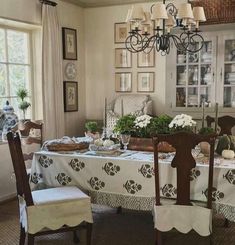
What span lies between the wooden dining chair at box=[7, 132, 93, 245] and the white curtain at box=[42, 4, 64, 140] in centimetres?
210

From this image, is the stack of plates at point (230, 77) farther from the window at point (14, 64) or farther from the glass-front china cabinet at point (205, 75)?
the window at point (14, 64)

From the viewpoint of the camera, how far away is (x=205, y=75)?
4891 mm

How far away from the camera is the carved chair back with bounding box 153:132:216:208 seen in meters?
2.27

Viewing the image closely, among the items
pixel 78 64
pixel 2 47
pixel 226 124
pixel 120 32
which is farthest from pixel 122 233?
pixel 120 32

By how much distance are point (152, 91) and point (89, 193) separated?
2.72 meters

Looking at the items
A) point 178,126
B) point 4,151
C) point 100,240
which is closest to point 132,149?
point 178,126

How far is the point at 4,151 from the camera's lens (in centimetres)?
399

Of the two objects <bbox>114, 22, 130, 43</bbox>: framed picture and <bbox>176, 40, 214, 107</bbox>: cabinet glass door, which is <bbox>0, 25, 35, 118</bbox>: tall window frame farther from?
<bbox>176, 40, 214, 107</bbox>: cabinet glass door

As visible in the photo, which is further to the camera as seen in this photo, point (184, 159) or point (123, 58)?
point (123, 58)

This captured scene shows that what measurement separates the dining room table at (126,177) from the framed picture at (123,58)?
2676 millimetres

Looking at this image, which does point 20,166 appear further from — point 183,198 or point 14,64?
point 14,64

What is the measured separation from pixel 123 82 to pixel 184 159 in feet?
10.5

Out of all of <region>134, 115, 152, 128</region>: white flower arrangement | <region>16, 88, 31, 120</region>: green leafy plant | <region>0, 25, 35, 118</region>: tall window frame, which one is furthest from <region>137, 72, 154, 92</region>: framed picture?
<region>134, 115, 152, 128</region>: white flower arrangement

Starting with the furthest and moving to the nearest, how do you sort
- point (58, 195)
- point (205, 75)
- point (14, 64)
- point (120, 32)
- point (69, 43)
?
point (120, 32)
point (69, 43)
point (205, 75)
point (14, 64)
point (58, 195)
